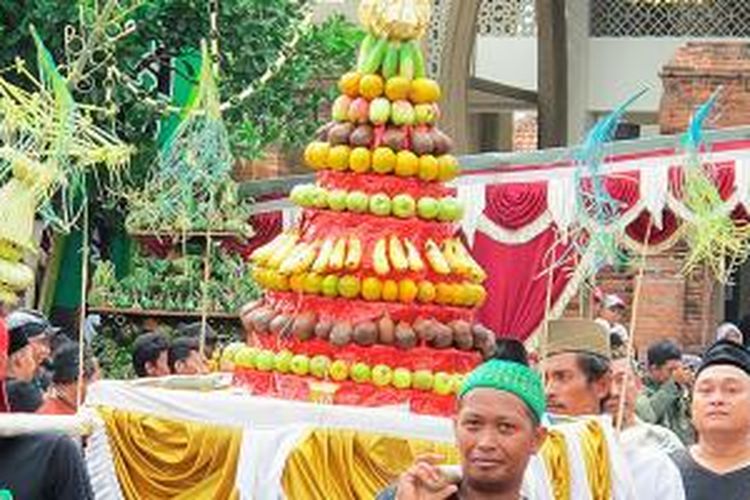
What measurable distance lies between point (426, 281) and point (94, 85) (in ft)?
24.3

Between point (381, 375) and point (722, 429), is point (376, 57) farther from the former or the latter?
point (722, 429)

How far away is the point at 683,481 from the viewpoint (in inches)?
305

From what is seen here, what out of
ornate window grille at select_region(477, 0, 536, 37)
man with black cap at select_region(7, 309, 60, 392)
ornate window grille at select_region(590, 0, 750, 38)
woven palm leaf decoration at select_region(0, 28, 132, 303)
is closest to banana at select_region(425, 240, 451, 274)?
woven palm leaf decoration at select_region(0, 28, 132, 303)

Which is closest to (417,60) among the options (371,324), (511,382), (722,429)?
(371,324)

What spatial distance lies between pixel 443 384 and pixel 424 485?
12.9 ft

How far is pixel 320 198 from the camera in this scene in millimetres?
9859

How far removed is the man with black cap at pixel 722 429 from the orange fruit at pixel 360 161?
7.77ft

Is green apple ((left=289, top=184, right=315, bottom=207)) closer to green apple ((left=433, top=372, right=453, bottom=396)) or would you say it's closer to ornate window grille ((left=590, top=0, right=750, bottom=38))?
green apple ((left=433, top=372, right=453, bottom=396))

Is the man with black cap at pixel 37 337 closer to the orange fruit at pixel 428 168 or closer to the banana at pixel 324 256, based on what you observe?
the banana at pixel 324 256

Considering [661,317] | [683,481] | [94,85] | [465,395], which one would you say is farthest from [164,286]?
[465,395]

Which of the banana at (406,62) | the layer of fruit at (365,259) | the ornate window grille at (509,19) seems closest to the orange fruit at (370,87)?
the banana at (406,62)

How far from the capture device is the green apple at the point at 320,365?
9.50m

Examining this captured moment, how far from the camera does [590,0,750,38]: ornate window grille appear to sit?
26469 mm

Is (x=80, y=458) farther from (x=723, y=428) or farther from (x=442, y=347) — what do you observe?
(x=442, y=347)
